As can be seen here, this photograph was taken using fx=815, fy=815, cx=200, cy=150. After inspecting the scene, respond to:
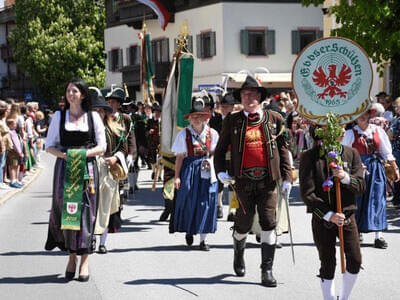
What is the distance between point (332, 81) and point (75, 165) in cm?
256

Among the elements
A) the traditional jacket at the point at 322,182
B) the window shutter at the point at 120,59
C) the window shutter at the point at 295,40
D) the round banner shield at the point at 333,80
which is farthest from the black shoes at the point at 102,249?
the window shutter at the point at 120,59

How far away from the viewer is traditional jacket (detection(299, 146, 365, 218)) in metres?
6.16

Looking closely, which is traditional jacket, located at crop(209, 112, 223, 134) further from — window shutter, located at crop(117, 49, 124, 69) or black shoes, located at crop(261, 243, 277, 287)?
window shutter, located at crop(117, 49, 124, 69)

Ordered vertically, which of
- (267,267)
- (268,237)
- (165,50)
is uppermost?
(165,50)

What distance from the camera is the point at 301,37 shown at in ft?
130

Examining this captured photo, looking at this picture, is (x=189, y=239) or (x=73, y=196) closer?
(x=73, y=196)

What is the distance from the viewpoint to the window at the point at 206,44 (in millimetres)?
38888

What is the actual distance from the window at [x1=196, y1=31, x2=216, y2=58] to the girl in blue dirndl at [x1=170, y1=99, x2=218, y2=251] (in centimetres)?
2936

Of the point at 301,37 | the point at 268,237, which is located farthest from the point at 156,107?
the point at 301,37

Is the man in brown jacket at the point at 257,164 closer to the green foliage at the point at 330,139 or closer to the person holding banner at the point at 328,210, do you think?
the person holding banner at the point at 328,210

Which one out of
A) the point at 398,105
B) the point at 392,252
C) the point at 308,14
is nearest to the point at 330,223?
the point at 392,252

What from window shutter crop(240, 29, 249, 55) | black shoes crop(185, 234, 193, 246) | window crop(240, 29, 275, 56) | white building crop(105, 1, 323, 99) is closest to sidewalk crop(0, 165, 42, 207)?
black shoes crop(185, 234, 193, 246)

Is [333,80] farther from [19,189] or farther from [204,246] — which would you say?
[19,189]

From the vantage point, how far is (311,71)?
278 inches
